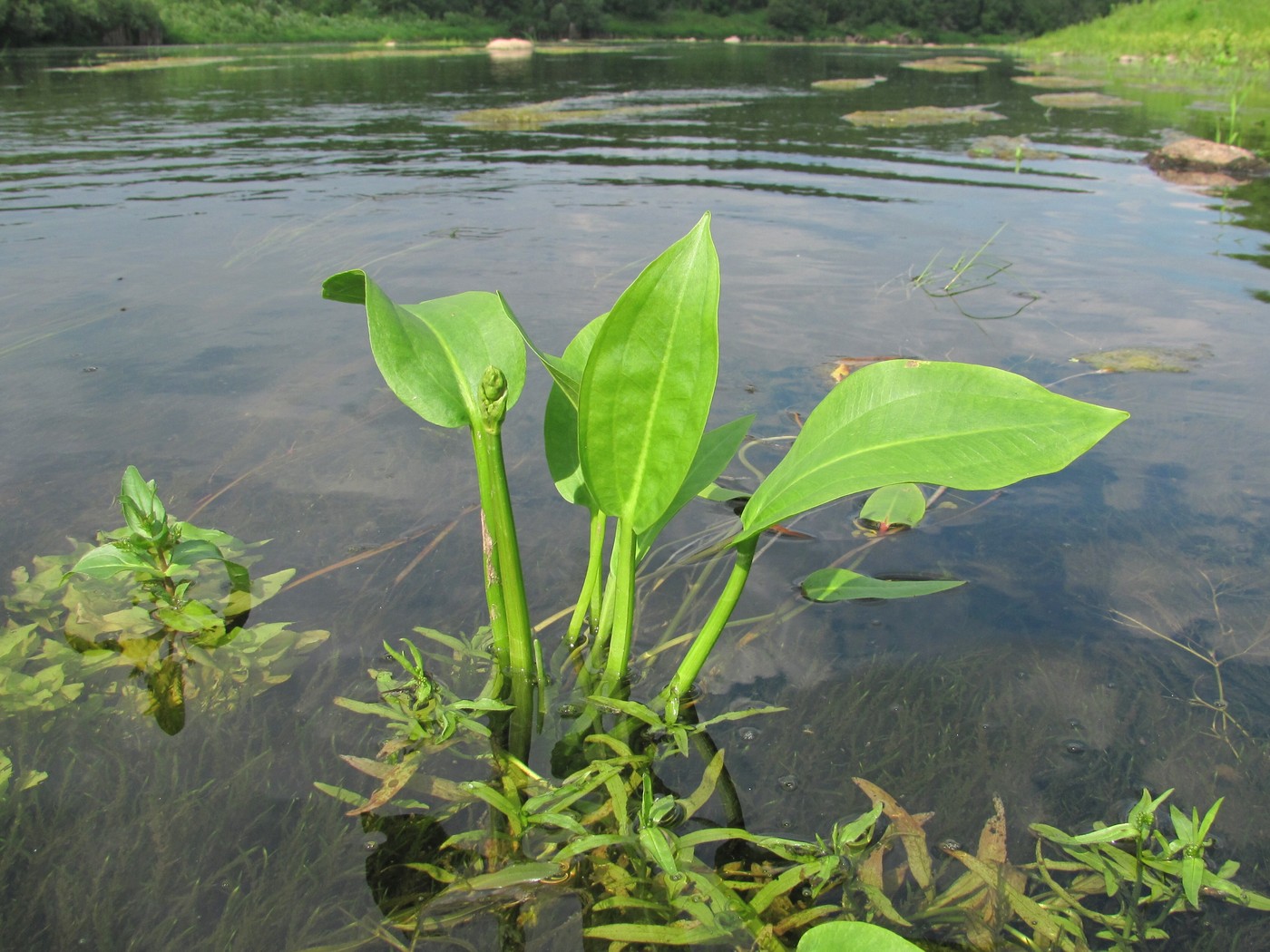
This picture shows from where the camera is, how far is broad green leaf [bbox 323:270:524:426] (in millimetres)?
1347

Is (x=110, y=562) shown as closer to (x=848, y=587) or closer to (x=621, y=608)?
(x=621, y=608)

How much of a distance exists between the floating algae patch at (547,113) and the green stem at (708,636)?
9321 mm

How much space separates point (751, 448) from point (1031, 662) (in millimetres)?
1046

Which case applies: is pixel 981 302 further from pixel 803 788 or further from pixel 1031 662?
pixel 803 788

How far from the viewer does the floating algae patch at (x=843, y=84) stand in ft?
51.0

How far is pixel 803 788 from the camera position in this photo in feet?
4.54

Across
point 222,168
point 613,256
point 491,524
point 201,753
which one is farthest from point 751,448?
point 222,168

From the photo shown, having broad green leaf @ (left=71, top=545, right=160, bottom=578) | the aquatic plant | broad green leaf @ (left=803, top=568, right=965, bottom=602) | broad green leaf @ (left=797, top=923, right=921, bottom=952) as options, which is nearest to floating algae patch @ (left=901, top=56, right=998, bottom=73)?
broad green leaf @ (left=803, top=568, right=965, bottom=602)

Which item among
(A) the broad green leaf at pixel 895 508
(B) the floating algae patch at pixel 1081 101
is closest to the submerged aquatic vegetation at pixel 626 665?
(A) the broad green leaf at pixel 895 508

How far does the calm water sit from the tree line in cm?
3028

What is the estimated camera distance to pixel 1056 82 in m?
16.2

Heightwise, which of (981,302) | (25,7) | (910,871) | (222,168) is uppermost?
(25,7)

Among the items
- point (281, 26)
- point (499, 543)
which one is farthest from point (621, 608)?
point (281, 26)

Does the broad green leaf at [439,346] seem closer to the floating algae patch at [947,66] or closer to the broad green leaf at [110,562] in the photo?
the broad green leaf at [110,562]
